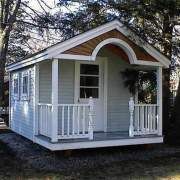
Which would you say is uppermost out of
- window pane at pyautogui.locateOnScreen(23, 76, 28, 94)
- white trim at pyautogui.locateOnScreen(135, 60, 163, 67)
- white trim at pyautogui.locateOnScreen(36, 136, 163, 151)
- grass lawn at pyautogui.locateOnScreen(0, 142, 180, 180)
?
white trim at pyautogui.locateOnScreen(135, 60, 163, 67)

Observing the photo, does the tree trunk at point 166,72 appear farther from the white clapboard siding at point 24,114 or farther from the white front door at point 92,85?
the white clapboard siding at point 24,114

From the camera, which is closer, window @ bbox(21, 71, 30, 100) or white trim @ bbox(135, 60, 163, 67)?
white trim @ bbox(135, 60, 163, 67)

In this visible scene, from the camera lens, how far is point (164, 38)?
573 inches

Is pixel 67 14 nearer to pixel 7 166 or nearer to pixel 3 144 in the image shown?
pixel 3 144

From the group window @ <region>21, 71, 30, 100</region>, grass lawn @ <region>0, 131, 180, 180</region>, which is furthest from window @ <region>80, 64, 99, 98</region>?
grass lawn @ <region>0, 131, 180, 180</region>

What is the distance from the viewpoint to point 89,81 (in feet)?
43.4

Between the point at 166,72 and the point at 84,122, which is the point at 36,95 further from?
the point at 166,72

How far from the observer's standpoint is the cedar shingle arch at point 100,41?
1117cm

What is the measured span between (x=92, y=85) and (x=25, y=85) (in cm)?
265

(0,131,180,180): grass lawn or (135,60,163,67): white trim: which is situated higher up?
(135,60,163,67): white trim

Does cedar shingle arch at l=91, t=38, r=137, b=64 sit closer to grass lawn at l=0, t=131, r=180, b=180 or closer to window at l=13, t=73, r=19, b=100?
grass lawn at l=0, t=131, r=180, b=180

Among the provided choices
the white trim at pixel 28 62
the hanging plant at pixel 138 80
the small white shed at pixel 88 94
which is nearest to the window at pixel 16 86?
the white trim at pixel 28 62

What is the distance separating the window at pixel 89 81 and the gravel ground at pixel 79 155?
6.41 feet

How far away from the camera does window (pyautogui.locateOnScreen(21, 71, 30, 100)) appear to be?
13827 millimetres
